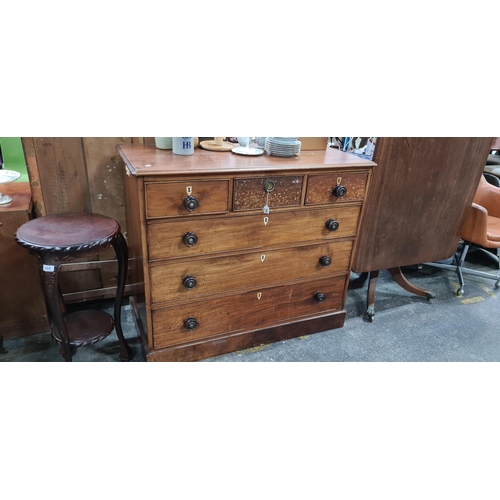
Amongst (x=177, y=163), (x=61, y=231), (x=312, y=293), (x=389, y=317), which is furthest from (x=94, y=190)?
(x=389, y=317)

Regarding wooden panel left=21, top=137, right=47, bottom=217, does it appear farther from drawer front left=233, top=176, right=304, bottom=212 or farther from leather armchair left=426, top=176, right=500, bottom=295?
leather armchair left=426, top=176, right=500, bottom=295

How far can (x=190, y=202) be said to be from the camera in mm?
1594

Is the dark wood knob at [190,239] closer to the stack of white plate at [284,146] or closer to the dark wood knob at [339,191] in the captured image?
the stack of white plate at [284,146]

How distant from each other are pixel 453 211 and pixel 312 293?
3.86 feet

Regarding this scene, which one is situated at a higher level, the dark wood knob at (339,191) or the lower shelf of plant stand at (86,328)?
the dark wood knob at (339,191)

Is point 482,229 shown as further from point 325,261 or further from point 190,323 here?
point 190,323

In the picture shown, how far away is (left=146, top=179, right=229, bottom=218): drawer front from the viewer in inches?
60.7

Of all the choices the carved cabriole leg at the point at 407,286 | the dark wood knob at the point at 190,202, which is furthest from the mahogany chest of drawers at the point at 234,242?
the carved cabriole leg at the point at 407,286

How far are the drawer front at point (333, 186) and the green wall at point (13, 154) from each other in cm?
163

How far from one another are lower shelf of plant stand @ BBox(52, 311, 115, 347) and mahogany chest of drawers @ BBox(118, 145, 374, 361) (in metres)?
0.19

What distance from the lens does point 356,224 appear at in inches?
81.9

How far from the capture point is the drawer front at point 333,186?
184 cm

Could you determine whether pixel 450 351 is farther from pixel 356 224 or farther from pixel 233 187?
pixel 233 187

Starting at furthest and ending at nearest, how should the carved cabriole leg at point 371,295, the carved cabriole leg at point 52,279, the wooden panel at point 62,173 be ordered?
1. the carved cabriole leg at point 371,295
2. the wooden panel at point 62,173
3. the carved cabriole leg at point 52,279
